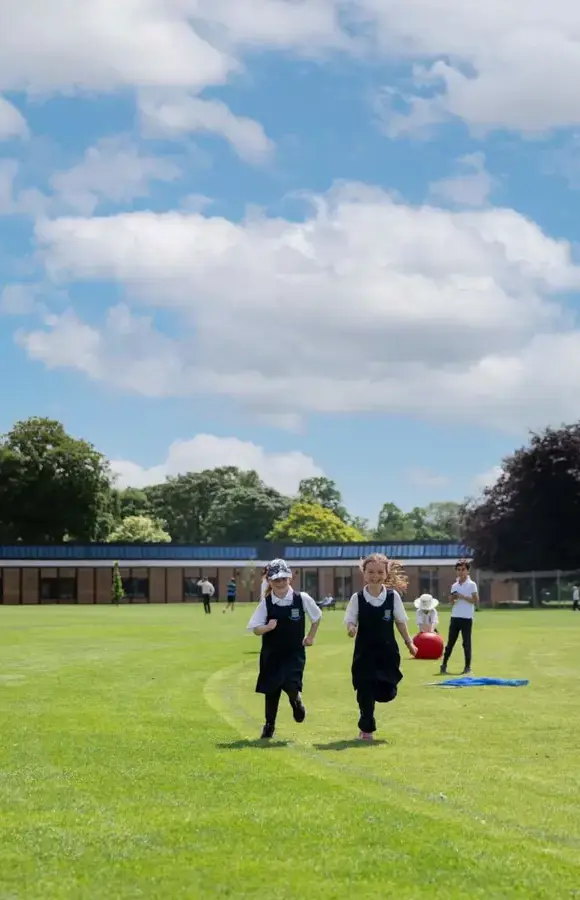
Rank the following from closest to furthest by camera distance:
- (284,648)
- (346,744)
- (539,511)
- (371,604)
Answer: (346,744) < (284,648) < (371,604) < (539,511)

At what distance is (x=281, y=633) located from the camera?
577 inches

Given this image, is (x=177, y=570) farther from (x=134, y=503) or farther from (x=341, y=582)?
(x=134, y=503)

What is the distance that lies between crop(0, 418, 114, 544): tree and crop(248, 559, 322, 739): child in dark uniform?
102 meters

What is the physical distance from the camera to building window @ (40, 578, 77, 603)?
109 metres

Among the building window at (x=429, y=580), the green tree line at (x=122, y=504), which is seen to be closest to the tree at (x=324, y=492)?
the green tree line at (x=122, y=504)

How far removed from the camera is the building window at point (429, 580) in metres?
110

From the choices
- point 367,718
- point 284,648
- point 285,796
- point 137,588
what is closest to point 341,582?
point 137,588

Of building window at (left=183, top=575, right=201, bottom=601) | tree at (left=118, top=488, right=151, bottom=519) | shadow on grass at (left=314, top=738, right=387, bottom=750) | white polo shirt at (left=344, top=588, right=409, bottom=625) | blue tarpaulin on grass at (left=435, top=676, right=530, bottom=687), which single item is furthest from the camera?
tree at (left=118, top=488, right=151, bottom=519)

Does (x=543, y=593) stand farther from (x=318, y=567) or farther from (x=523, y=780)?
(x=523, y=780)

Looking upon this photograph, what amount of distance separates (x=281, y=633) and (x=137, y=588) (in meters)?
97.3

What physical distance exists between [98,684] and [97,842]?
1327cm

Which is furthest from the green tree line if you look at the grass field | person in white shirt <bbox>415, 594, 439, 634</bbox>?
the grass field

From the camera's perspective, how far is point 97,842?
8.31 meters

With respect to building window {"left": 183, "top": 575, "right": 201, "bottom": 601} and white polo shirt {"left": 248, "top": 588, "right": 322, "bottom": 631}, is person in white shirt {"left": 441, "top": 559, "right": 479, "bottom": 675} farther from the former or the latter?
building window {"left": 183, "top": 575, "right": 201, "bottom": 601}
